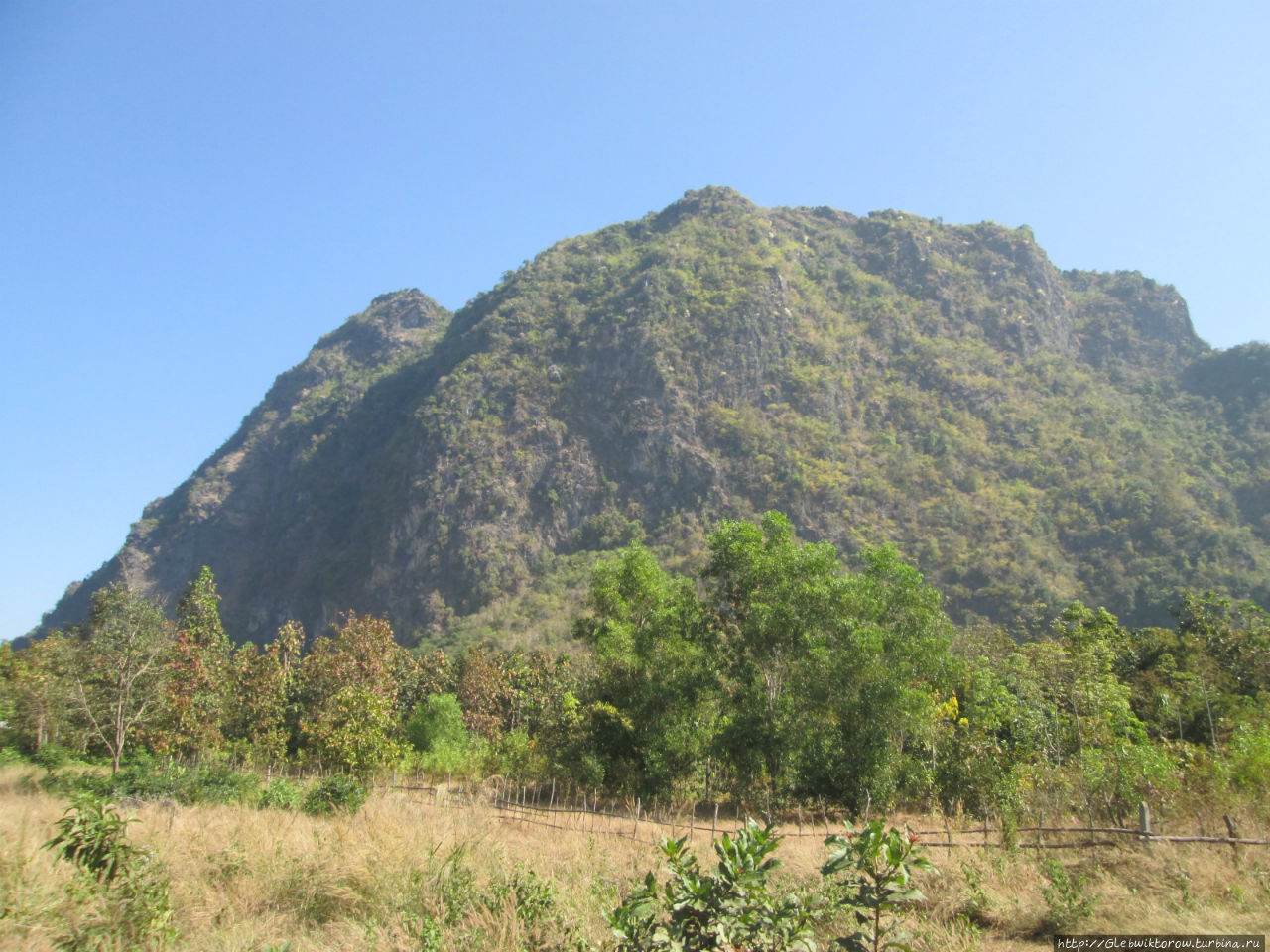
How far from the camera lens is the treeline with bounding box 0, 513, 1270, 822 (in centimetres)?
1644

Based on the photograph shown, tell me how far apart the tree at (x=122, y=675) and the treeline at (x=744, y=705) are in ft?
0.31

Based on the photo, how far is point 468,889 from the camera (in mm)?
6750

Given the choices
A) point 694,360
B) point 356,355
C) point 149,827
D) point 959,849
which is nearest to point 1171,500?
point 694,360

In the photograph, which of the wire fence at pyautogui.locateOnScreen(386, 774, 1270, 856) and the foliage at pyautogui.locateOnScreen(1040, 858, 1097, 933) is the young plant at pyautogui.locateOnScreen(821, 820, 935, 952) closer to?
the wire fence at pyautogui.locateOnScreen(386, 774, 1270, 856)

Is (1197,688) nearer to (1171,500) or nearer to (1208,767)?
(1208,767)

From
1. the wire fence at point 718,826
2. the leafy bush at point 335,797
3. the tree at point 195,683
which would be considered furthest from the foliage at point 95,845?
the tree at point 195,683

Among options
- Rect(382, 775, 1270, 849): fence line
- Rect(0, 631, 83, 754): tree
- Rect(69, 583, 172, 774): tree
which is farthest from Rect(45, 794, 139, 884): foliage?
Rect(0, 631, 83, 754): tree

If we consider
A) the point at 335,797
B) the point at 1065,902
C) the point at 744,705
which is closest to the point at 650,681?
the point at 744,705

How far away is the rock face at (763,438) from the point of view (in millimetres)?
93188

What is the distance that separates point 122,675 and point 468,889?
21157 millimetres

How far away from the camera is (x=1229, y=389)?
117 m

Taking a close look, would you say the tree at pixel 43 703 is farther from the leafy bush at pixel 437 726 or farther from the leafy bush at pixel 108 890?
the leafy bush at pixel 108 890

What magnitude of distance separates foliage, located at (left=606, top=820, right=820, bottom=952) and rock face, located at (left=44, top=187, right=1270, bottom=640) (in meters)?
87.6

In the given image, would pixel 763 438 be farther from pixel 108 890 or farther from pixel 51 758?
pixel 108 890
